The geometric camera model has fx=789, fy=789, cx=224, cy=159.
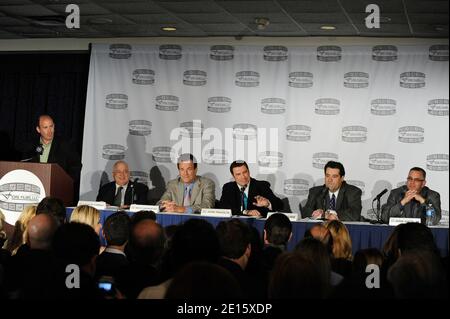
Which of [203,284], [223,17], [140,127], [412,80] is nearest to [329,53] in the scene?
[412,80]

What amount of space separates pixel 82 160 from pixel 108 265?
5.17 m

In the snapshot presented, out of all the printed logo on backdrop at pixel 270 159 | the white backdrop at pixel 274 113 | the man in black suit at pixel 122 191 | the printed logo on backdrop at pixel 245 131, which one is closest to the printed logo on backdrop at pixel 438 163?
the white backdrop at pixel 274 113

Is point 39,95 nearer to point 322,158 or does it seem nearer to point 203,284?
point 322,158

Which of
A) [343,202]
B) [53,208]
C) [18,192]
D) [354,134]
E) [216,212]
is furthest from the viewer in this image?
[354,134]

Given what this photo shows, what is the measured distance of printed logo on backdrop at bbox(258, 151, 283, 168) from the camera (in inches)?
339

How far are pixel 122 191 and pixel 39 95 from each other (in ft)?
7.97

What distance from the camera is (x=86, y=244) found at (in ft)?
11.1

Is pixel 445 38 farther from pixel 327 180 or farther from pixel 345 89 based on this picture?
pixel 327 180

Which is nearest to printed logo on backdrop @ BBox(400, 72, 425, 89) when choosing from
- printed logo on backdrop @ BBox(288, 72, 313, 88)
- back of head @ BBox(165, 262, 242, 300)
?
printed logo on backdrop @ BBox(288, 72, 313, 88)

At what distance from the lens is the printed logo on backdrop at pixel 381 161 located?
328 inches

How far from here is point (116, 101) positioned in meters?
9.11

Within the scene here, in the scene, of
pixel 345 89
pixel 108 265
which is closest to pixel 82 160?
pixel 345 89

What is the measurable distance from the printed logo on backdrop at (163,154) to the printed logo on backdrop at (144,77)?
76 cm

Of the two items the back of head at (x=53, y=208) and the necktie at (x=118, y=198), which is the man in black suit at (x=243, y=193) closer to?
the necktie at (x=118, y=198)
